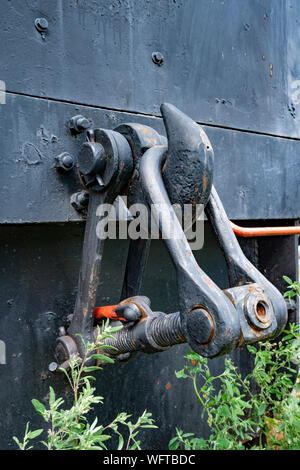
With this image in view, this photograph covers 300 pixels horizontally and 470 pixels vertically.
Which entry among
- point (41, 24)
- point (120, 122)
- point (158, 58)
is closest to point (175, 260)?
point (120, 122)

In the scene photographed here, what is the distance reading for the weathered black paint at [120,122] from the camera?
1.15 meters

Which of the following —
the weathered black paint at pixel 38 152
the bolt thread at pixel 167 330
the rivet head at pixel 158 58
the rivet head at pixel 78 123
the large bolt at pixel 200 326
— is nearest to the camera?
the large bolt at pixel 200 326

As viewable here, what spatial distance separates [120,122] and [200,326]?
747 mm

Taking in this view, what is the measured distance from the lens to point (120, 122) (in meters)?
1.36

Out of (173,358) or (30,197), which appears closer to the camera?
(30,197)

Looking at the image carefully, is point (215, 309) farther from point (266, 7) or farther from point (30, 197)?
point (266, 7)

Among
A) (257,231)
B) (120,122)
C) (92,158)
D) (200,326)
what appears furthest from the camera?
(257,231)

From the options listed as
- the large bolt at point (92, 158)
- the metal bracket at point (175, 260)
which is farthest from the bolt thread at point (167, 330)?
the large bolt at point (92, 158)

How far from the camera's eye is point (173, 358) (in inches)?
69.9

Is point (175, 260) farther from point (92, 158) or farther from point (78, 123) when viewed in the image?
point (78, 123)

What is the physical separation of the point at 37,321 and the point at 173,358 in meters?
0.68

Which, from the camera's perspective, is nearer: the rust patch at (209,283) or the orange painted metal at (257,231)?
the rust patch at (209,283)

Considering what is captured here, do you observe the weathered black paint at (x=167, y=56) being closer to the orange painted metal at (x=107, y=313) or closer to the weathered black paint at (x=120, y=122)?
the weathered black paint at (x=120, y=122)

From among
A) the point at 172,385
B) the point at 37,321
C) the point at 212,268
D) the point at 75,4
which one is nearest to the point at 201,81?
the point at 75,4
